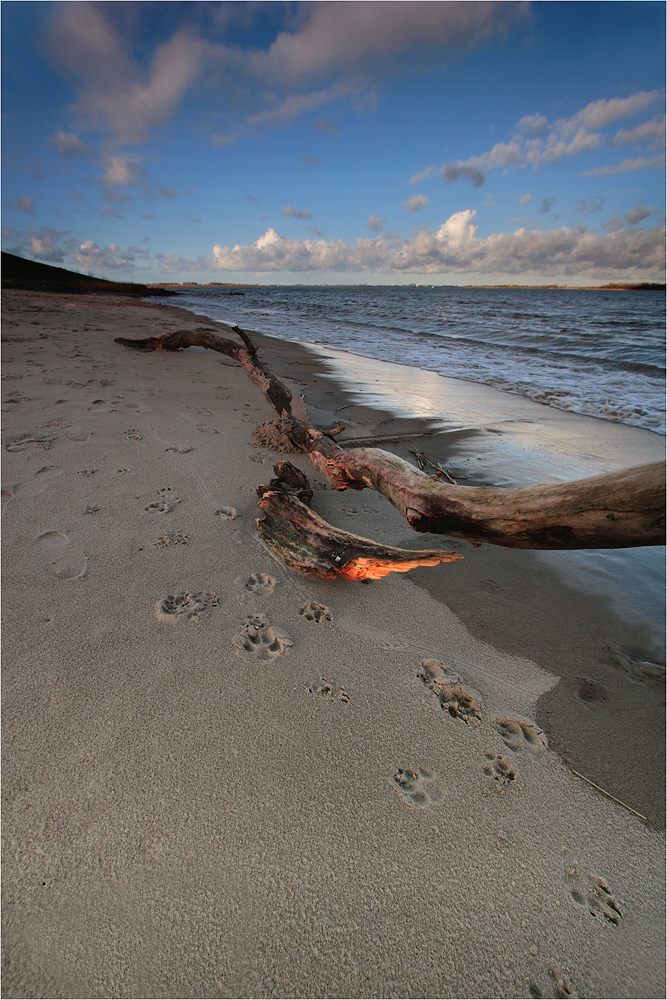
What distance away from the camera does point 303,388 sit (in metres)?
6.94

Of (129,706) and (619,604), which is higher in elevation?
(129,706)

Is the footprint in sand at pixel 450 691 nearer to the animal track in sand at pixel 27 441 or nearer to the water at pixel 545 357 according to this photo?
the animal track in sand at pixel 27 441

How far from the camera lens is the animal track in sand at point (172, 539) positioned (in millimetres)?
2570

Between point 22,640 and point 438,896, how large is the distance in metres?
1.86

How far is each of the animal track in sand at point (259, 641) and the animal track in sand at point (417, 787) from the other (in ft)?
2.32

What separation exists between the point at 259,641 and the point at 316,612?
34cm

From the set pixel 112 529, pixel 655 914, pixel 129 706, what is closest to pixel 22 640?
pixel 129 706

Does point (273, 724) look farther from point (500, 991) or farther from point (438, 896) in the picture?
point (500, 991)

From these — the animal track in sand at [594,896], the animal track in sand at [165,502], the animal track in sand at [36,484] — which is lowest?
the animal track in sand at [594,896]

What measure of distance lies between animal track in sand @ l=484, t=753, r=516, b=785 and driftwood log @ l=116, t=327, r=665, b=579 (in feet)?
2.64

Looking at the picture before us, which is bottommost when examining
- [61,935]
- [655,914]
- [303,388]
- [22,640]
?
[655,914]

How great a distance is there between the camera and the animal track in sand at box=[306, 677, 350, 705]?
175 cm

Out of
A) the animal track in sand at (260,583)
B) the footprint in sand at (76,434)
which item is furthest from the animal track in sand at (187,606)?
the footprint in sand at (76,434)

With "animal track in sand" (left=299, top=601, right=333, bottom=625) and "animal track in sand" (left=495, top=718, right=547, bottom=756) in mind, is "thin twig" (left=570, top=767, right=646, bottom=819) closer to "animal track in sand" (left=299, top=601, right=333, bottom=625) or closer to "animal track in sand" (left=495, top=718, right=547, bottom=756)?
"animal track in sand" (left=495, top=718, right=547, bottom=756)
